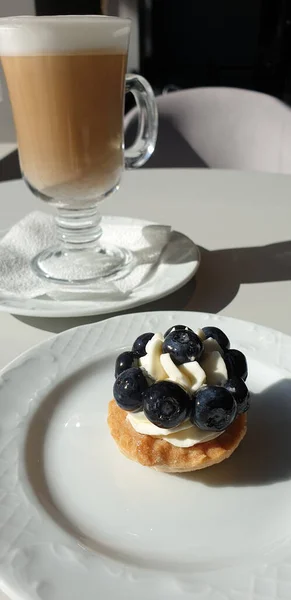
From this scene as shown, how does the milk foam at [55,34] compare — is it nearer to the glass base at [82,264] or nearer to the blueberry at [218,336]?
the glass base at [82,264]

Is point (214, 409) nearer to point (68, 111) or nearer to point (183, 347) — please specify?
point (183, 347)

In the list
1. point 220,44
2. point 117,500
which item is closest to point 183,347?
point 117,500

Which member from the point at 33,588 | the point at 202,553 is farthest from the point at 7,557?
the point at 202,553

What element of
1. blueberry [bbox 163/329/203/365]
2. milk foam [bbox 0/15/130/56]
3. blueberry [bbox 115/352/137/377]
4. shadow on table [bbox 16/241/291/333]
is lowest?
shadow on table [bbox 16/241/291/333]

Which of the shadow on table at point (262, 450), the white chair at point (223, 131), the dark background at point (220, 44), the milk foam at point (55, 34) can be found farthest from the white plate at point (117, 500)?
the dark background at point (220, 44)

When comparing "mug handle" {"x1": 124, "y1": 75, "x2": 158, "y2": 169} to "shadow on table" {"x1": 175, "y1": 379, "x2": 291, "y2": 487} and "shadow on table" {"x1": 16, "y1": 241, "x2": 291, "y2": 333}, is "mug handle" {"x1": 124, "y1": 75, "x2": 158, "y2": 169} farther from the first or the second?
"shadow on table" {"x1": 175, "y1": 379, "x2": 291, "y2": 487}

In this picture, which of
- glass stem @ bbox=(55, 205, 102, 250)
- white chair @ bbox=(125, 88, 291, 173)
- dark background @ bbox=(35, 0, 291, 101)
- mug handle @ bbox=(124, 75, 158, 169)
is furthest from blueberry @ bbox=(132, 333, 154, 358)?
dark background @ bbox=(35, 0, 291, 101)

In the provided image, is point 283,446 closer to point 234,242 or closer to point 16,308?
point 16,308
